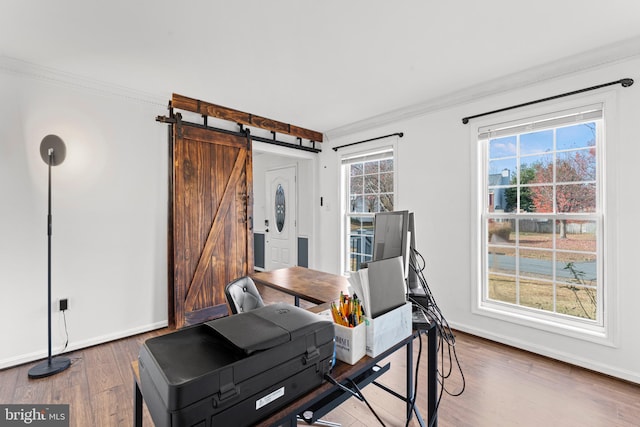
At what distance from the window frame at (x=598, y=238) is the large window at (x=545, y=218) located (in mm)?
15

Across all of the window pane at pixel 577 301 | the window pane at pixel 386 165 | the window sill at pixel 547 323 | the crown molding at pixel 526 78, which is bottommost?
the window sill at pixel 547 323

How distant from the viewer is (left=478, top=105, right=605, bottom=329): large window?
247 cm

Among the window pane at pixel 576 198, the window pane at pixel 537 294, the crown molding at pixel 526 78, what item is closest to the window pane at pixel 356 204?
the crown molding at pixel 526 78

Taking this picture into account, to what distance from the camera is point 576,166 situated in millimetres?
2547

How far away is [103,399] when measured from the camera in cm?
204

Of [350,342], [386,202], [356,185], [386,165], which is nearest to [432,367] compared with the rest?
[350,342]

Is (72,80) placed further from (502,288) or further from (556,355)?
(556,355)

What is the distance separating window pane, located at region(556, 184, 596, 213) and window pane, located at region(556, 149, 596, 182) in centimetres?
7

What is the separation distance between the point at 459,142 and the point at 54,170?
4.01 m

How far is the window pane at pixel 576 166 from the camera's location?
2.48 metres

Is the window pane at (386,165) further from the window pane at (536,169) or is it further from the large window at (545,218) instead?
the window pane at (536,169)

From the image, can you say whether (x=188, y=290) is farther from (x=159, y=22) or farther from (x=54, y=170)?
(x=159, y=22)

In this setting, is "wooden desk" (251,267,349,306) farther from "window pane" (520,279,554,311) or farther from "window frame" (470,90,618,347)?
"window pane" (520,279,554,311)

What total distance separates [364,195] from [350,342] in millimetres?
3339
